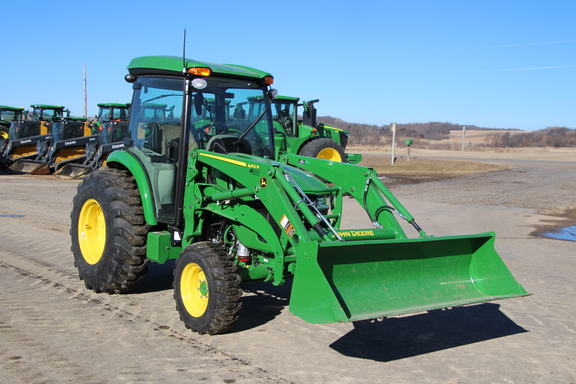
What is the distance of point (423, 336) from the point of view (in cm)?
529

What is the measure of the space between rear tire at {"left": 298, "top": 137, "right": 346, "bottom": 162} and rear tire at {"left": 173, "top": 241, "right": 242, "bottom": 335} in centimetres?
1262

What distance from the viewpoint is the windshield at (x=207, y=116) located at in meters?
5.86

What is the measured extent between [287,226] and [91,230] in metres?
2.97

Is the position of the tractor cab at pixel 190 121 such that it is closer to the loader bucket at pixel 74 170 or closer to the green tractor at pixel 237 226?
the green tractor at pixel 237 226

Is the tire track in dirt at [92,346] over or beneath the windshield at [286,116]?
beneath

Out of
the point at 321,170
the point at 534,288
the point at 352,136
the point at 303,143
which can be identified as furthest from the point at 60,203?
the point at 352,136

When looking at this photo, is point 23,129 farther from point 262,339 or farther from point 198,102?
point 262,339

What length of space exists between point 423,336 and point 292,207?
165 cm

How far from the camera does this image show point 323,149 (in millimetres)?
18281

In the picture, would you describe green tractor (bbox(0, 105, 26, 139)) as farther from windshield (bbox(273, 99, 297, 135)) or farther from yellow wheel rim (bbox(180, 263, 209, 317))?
yellow wheel rim (bbox(180, 263, 209, 317))

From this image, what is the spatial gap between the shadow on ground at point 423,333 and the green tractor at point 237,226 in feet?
1.41

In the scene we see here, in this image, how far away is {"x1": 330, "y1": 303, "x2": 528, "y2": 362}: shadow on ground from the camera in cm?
491

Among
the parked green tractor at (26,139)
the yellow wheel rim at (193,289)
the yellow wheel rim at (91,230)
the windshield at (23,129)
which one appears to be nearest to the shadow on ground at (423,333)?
the yellow wheel rim at (193,289)

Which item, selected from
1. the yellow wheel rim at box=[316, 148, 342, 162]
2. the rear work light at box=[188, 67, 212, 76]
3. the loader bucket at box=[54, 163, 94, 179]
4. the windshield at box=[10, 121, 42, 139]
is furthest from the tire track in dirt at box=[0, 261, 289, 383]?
the windshield at box=[10, 121, 42, 139]
